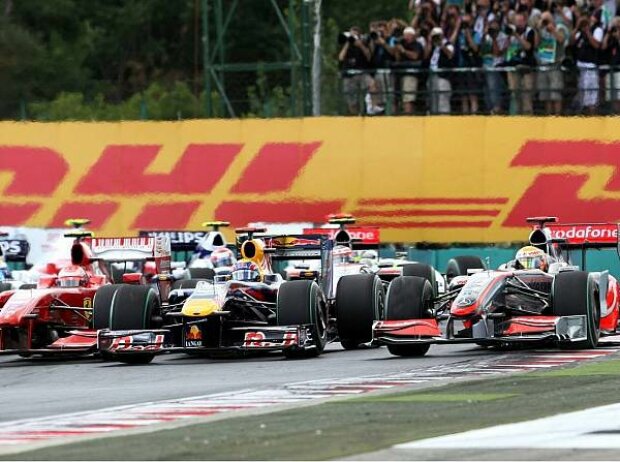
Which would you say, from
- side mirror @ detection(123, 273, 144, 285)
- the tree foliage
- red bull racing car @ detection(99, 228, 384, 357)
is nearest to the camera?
red bull racing car @ detection(99, 228, 384, 357)

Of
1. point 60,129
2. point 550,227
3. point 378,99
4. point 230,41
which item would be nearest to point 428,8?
point 378,99

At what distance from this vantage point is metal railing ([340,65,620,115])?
30.5 metres

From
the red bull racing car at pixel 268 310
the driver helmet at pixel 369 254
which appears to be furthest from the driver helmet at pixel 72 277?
the driver helmet at pixel 369 254

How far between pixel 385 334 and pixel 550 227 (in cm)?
377

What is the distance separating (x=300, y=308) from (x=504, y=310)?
2232 millimetres

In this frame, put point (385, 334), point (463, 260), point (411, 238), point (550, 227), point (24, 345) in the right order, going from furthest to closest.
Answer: point (411, 238) → point (463, 260) → point (550, 227) → point (24, 345) → point (385, 334)

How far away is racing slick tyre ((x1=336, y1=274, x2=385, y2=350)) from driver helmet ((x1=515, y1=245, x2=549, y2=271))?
1.80 m

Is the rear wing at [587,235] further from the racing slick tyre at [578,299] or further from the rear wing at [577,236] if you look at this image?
the racing slick tyre at [578,299]

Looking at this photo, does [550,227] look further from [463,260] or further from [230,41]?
[230,41]

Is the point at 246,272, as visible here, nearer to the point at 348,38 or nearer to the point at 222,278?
the point at 222,278

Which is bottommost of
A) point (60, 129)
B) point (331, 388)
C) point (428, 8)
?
point (331, 388)

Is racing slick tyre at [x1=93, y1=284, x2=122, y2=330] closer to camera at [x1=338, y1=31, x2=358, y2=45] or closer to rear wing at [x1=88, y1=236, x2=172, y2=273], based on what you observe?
rear wing at [x1=88, y1=236, x2=172, y2=273]

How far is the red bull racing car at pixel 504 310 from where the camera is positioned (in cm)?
1872

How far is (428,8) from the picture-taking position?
3206cm
